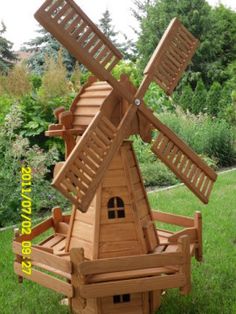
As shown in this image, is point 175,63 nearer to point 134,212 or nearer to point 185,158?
point 185,158

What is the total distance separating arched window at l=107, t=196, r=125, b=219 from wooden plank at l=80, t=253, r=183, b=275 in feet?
1.48

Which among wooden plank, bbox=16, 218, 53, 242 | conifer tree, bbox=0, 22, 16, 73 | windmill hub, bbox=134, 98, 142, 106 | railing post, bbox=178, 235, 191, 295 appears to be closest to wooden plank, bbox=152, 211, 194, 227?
railing post, bbox=178, 235, 191, 295

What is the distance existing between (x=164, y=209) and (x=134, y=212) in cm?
342

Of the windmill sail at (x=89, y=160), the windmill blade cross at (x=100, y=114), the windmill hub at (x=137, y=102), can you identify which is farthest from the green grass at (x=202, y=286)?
the windmill hub at (x=137, y=102)

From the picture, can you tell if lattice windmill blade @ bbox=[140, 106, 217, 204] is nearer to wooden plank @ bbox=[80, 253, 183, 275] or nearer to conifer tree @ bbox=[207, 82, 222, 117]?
wooden plank @ bbox=[80, 253, 183, 275]

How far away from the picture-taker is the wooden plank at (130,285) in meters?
3.08

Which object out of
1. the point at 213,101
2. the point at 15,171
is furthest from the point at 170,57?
the point at 213,101

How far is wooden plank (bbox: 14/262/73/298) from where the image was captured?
10.4ft

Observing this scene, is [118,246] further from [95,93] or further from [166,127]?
[95,93]

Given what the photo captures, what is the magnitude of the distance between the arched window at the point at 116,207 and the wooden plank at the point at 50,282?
60cm

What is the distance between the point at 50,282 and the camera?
3.31 meters

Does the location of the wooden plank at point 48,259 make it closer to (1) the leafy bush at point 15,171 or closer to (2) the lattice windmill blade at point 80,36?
(2) the lattice windmill blade at point 80,36

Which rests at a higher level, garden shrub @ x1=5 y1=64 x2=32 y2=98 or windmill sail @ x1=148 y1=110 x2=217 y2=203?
garden shrub @ x1=5 y1=64 x2=32 y2=98

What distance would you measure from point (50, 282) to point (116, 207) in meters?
0.71
